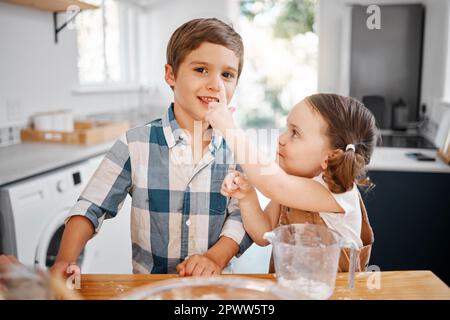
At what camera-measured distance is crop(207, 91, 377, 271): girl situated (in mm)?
509

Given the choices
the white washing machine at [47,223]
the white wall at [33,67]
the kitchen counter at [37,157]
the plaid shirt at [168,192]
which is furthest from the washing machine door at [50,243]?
the plaid shirt at [168,192]

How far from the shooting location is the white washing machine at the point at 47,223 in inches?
42.4

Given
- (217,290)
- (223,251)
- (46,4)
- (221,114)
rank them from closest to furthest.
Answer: (217,290) < (221,114) < (223,251) < (46,4)

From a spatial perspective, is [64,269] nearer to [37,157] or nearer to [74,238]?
[74,238]

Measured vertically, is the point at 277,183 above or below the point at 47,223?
above

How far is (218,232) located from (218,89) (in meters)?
0.24

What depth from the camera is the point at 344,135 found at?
52 cm

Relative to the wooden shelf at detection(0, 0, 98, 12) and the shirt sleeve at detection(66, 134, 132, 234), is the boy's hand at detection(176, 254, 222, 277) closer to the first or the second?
the shirt sleeve at detection(66, 134, 132, 234)

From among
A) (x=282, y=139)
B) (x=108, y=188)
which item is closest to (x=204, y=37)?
(x=282, y=139)

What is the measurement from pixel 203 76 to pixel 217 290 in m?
0.25
